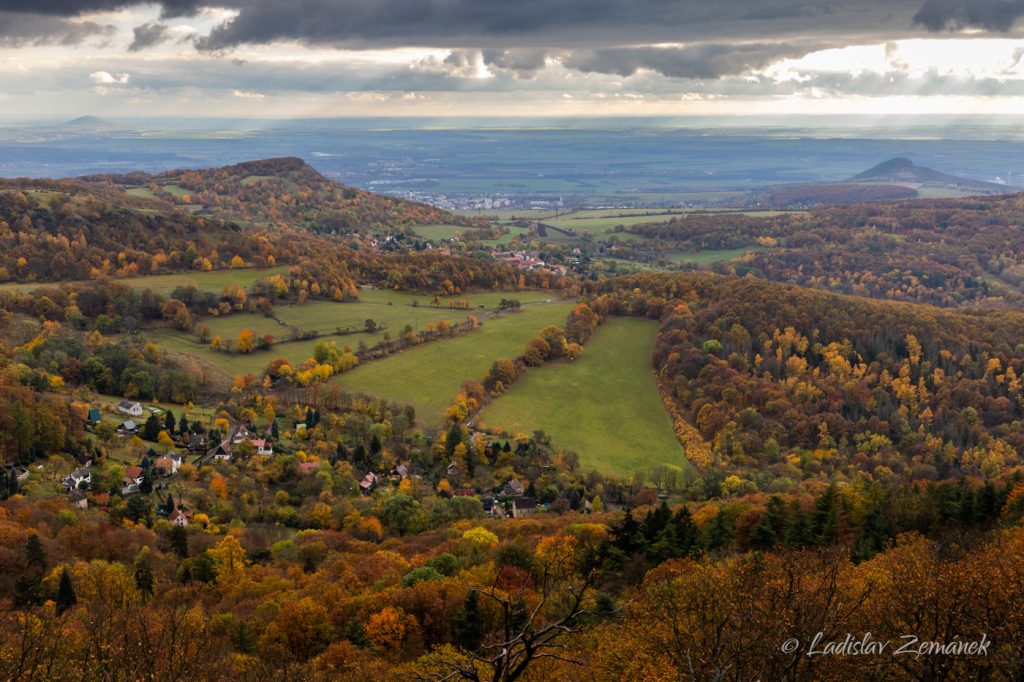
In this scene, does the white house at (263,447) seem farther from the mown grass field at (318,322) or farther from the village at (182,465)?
the mown grass field at (318,322)

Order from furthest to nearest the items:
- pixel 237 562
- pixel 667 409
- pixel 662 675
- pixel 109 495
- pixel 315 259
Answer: pixel 315 259, pixel 667 409, pixel 109 495, pixel 237 562, pixel 662 675

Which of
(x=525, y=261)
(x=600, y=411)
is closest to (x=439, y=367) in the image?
(x=600, y=411)

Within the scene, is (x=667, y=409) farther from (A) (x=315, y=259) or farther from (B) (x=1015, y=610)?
(A) (x=315, y=259)

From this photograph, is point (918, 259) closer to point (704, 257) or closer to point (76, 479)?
point (704, 257)

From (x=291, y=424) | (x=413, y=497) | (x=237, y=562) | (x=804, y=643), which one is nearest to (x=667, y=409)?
(x=413, y=497)

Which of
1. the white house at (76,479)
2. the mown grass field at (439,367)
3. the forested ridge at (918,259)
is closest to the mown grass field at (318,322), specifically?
the mown grass field at (439,367)

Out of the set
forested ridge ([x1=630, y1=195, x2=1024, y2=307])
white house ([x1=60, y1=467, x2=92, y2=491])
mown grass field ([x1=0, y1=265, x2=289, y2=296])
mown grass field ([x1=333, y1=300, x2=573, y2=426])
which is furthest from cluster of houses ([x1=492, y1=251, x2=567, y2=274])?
white house ([x1=60, y1=467, x2=92, y2=491])
